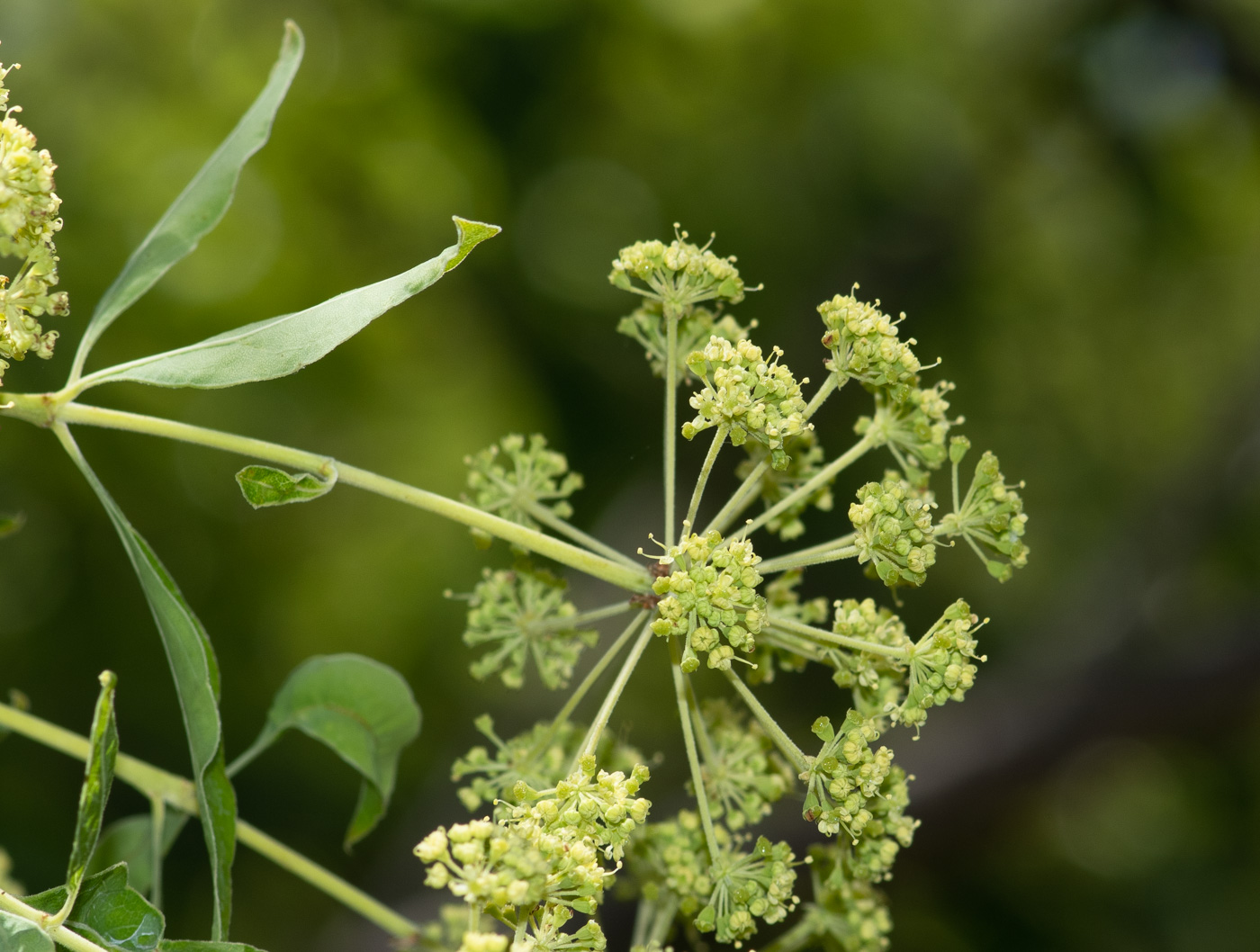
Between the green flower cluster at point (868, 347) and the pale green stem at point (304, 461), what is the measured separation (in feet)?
1.92

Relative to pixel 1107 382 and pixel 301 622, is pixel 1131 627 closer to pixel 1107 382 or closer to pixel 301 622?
pixel 1107 382

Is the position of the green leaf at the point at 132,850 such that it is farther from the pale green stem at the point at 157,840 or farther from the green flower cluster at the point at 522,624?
the green flower cluster at the point at 522,624

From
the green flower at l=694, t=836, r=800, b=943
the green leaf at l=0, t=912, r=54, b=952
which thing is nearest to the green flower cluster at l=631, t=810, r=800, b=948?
the green flower at l=694, t=836, r=800, b=943

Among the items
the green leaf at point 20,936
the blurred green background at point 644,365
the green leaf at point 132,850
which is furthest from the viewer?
the blurred green background at point 644,365

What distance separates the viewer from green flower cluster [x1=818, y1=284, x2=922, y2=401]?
6.51ft

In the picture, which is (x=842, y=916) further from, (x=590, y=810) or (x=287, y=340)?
(x=287, y=340)

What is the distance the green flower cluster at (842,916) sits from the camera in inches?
89.0

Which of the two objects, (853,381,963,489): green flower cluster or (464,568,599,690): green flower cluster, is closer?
(853,381,963,489): green flower cluster

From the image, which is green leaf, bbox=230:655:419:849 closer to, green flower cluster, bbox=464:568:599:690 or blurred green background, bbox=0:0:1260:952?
green flower cluster, bbox=464:568:599:690

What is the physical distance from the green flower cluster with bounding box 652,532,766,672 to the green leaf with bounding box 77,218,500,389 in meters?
0.60

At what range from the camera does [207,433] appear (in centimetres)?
175

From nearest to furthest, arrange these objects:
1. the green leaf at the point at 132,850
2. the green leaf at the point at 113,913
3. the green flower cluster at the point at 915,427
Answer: the green leaf at the point at 113,913, the green flower cluster at the point at 915,427, the green leaf at the point at 132,850

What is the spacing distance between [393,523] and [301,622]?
825mm

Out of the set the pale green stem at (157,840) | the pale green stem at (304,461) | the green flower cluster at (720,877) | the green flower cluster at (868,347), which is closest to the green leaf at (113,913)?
the pale green stem at (157,840)
